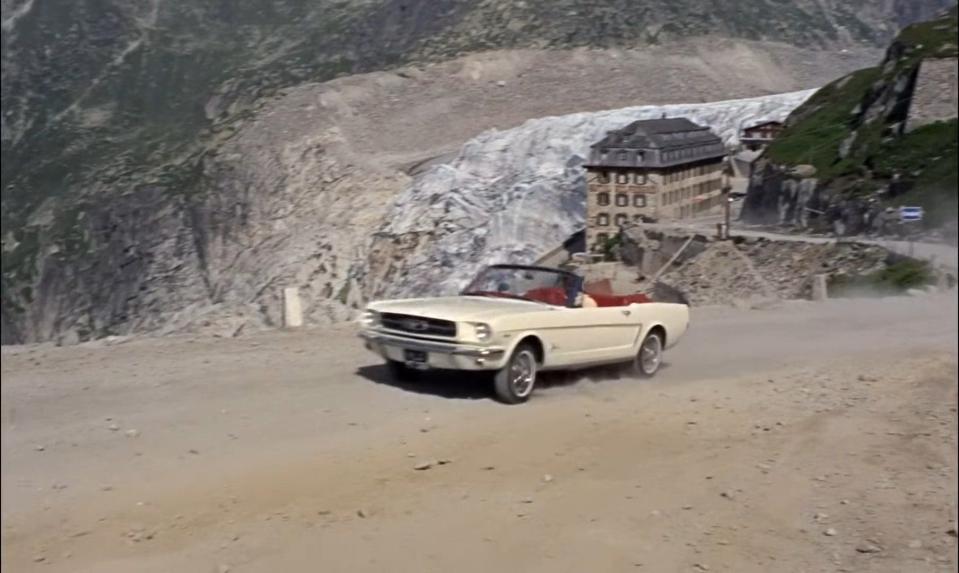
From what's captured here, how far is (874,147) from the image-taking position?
36.5ft

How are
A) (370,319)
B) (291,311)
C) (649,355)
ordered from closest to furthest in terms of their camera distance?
(370,319) < (649,355) < (291,311)

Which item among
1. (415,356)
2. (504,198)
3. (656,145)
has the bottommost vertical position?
(415,356)

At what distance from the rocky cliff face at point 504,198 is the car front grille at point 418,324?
10.4ft

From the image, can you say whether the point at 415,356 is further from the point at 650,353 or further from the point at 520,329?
the point at 650,353

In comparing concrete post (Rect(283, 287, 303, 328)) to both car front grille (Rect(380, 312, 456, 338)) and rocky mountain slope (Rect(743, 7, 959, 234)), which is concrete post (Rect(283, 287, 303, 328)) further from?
rocky mountain slope (Rect(743, 7, 959, 234))

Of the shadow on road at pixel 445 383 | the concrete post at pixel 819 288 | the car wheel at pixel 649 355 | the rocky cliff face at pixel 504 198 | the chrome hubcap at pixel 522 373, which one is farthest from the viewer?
the concrete post at pixel 819 288

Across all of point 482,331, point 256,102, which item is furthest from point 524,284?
point 256,102

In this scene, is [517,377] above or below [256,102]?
below

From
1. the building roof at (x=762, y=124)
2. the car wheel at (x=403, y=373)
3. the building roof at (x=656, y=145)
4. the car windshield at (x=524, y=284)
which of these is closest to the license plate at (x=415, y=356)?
the car wheel at (x=403, y=373)

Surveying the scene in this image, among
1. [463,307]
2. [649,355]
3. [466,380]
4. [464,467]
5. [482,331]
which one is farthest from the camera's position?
[649,355]

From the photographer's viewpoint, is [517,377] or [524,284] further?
[524,284]

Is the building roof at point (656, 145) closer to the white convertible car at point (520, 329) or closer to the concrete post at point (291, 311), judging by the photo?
the white convertible car at point (520, 329)

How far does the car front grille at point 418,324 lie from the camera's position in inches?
314

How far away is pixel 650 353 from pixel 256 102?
452 centimetres
